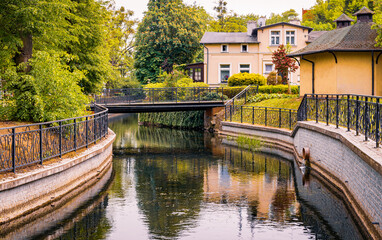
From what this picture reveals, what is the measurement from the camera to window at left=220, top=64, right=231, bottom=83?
5103 centimetres

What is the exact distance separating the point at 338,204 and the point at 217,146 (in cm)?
1573

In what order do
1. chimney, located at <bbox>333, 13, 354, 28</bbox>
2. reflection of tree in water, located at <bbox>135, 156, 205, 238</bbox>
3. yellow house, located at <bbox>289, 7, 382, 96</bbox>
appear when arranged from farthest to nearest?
chimney, located at <bbox>333, 13, 354, 28</bbox>, yellow house, located at <bbox>289, 7, 382, 96</bbox>, reflection of tree in water, located at <bbox>135, 156, 205, 238</bbox>

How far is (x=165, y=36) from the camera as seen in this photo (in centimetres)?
5822

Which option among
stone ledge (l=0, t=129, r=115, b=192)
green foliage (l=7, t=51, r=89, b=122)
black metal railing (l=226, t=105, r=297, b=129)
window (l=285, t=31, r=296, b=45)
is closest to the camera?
stone ledge (l=0, t=129, r=115, b=192)

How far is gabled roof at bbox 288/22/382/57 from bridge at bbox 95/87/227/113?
10932 mm

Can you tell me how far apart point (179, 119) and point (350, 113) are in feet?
100

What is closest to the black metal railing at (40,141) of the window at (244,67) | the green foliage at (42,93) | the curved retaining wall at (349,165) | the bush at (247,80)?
the green foliage at (42,93)

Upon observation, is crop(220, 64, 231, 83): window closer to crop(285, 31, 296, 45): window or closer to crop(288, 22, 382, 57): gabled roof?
crop(285, 31, 296, 45): window

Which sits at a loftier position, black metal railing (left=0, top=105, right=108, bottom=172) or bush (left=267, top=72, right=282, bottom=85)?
bush (left=267, top=72, right=282, bottom=85)

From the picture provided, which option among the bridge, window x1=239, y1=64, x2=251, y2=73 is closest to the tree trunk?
the bridge

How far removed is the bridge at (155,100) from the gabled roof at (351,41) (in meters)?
10.9

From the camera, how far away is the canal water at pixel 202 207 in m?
11.1

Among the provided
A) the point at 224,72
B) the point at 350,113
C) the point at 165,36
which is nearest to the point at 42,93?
the point at 350,113

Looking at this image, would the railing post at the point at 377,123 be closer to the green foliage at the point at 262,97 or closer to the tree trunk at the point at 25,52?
the tree trunk at the point at 25,52
